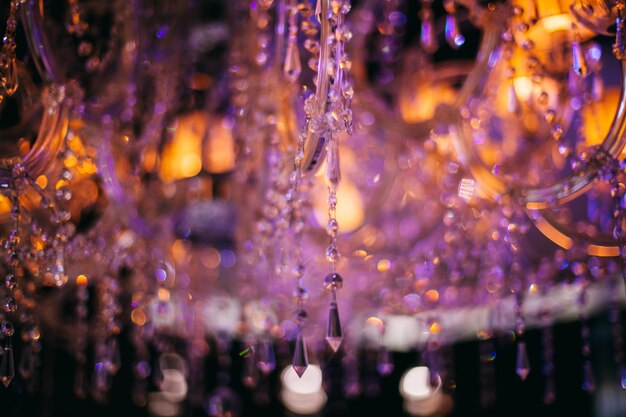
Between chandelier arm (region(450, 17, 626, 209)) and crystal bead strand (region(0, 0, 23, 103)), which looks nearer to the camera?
crystal bead strand (region(0, 0, 23, 103))

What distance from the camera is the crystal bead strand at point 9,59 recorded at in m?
0.92

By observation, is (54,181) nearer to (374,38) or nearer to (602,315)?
(374,38)

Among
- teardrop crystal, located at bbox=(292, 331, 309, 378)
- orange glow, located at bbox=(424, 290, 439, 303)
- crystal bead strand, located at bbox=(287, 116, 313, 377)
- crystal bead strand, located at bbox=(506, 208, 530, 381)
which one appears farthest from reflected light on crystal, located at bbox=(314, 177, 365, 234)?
teardrop crystal, located at bbox=(292, 331, 309, 378)

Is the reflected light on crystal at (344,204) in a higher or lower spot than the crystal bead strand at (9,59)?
lower

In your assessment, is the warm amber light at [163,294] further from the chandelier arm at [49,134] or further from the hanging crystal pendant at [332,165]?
the hanging crystal pendant at [332,165]

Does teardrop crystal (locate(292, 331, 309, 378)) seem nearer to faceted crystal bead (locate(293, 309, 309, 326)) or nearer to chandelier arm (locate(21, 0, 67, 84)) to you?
faceted crystal bead (locate(293, 309, 309, 326))

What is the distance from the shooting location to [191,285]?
1885mm

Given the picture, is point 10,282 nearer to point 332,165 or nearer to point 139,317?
point 332,165

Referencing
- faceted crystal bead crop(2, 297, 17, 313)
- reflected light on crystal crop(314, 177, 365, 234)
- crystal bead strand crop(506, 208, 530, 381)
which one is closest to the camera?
faceted crystal bead crop(2, 297, 17, 313)

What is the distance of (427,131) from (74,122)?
653 mm

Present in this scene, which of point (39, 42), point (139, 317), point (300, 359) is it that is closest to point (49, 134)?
point (39, 42)

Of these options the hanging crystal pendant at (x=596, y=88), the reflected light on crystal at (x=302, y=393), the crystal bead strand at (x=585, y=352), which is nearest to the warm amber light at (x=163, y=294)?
the crystal bead strand at (x=585, y=352)

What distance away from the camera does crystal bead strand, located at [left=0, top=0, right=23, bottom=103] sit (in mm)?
922

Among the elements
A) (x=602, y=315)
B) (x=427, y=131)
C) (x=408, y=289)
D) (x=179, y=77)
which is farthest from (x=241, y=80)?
(x=602, y=315)
